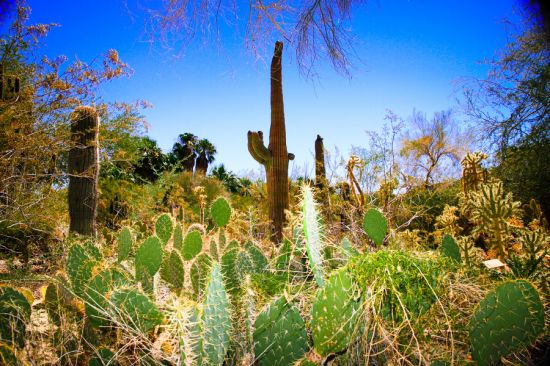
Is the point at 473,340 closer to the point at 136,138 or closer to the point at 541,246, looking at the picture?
the point at 541,246

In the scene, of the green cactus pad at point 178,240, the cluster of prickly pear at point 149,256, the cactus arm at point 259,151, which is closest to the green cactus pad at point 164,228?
the green cactus pad at point 178,240

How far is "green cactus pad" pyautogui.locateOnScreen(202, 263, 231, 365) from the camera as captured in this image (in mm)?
1106

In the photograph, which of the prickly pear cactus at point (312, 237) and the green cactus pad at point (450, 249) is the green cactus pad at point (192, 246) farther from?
the green cactus pad at point (450, 249)

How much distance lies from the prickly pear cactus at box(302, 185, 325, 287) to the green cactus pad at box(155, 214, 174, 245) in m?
0.97

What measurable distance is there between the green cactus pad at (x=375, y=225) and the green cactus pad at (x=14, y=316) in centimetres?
129

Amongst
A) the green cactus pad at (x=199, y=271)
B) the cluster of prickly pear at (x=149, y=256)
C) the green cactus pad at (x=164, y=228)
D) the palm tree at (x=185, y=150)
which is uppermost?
the palm tree at (x=185, y=150)

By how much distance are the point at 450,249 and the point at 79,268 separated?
1.50m

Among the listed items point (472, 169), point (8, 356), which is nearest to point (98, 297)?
point (8, 356)

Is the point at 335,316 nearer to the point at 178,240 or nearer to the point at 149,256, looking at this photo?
the point at 149,256

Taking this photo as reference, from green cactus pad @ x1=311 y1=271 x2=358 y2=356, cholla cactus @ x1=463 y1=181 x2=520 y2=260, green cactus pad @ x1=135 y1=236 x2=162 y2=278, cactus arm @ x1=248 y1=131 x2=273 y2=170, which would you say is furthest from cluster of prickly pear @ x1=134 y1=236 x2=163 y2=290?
cactus arm @ x1=248 y1=131 x2=273 y2=170

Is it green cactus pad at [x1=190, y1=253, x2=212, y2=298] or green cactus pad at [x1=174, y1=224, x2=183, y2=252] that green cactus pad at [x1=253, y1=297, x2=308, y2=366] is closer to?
green cactus pad at [x1=190, y1=253, x2=212, y2=298]

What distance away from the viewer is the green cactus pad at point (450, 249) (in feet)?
5.33

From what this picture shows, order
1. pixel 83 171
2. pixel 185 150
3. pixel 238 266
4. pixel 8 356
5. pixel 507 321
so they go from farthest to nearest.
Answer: pixel 185 150
pixel 83 171
pixel 238 266
pixel 8 356
pixel 507 321

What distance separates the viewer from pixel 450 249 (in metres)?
1.64
